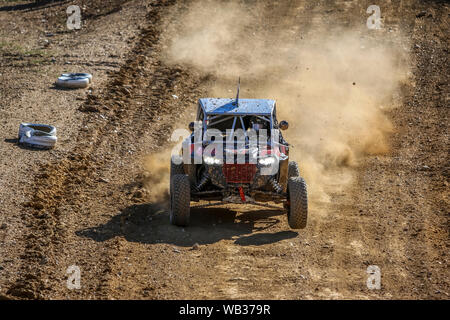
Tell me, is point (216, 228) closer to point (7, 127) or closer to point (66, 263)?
point (66, 263)

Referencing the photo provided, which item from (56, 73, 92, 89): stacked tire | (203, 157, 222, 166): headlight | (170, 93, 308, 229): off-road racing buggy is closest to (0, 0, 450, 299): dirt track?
(56, 73, 92, 89): stacked tire

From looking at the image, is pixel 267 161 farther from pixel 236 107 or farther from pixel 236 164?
pixel 236 107

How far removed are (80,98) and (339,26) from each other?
11.1 metres

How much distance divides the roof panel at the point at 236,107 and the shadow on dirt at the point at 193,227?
1888mm

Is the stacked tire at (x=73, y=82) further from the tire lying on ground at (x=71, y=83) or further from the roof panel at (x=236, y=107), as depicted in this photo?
the roof panel at (x=236, y=107)

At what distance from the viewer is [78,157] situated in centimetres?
1563

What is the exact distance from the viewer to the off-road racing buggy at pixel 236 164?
12.1 metres

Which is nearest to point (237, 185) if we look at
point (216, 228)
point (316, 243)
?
point (216, 228)

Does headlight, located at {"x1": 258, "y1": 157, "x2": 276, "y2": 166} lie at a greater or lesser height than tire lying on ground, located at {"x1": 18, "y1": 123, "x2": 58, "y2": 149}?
lesser

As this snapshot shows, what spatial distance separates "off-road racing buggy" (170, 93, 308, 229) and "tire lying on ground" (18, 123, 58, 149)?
3.61 metres

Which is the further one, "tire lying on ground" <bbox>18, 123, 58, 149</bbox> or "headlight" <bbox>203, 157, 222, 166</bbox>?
"tire lying on ground" <bbox>18, 123, 58, 149</bbox>

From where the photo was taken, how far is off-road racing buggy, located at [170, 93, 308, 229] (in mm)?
12133

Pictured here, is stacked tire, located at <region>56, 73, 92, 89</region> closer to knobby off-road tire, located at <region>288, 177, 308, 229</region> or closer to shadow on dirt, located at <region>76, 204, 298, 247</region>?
shadow on dirt, located at <region>76, 204, 298, 247</region>

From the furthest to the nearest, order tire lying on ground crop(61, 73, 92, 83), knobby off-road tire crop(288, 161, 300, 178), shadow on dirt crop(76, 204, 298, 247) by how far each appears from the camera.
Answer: tire lying on ground crop(61, 73, 92, 83)
knobby off-road tire crop(288, 161, 300, 178)
shadow on dirt crop(76, 204, 298, 247)
